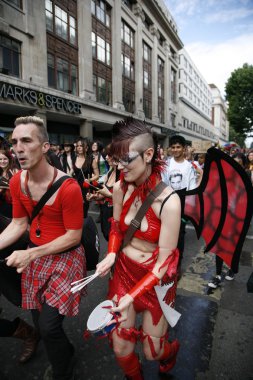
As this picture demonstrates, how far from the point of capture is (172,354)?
1.90 meters

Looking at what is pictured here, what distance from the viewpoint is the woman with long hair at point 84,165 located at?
225 inches

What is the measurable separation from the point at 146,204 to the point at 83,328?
68.1 inches

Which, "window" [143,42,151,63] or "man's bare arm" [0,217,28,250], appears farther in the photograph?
"window" [143,42,151,63]

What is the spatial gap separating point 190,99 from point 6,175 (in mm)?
52231

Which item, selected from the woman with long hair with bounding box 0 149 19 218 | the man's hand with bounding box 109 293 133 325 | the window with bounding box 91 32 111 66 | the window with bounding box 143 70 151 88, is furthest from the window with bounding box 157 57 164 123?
the man's hand with bounding box 109 293 133 325

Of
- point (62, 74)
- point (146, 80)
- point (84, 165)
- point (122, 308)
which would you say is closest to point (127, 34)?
point (146, 80)

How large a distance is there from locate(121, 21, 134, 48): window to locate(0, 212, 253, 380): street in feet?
84.9

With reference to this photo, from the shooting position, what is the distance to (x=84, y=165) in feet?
18.8

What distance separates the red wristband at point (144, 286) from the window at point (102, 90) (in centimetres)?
2047

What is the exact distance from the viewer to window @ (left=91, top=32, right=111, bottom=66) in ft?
65.2

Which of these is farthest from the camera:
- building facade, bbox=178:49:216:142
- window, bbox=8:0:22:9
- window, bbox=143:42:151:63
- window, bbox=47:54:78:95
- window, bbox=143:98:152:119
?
building facade, bbox=178:49:216:142

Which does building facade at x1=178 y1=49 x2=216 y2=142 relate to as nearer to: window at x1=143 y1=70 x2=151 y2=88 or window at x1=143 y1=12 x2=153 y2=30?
window at x1=143 y1=70 x2=151 y2=88

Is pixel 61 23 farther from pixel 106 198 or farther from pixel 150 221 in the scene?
pixel 150 221

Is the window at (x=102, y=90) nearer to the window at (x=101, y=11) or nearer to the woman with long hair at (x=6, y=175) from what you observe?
the window at (x=101, y=11)
